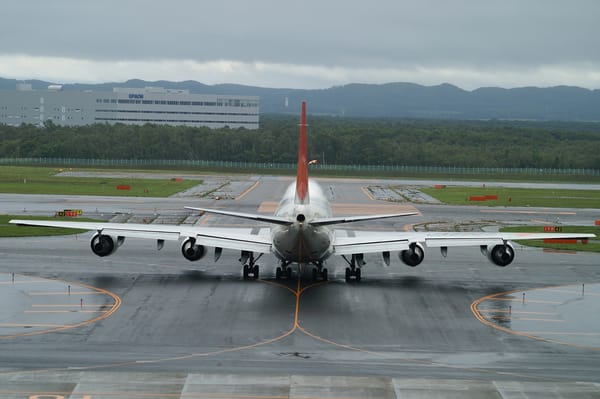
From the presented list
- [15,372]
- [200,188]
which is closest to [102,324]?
[15,372]

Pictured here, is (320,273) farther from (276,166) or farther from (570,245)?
(276,166)

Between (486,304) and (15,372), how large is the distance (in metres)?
25.0

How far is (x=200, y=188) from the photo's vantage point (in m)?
112

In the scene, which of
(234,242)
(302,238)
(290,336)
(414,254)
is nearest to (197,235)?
(234,242)

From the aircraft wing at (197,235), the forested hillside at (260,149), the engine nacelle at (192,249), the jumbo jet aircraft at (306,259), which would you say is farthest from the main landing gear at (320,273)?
the forested hillside at (260,149)

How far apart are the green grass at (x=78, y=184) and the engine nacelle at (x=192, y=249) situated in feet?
170

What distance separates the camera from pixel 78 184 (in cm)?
11200

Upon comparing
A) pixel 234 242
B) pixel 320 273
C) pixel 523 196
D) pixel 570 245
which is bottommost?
pixel 570 245

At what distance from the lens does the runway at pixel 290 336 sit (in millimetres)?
29344

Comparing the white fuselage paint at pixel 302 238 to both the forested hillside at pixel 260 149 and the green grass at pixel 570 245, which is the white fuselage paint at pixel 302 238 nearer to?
the green grass at pixel 570 245

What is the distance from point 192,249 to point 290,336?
1413 cm

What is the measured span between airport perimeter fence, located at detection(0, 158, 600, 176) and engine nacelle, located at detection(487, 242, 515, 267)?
10500 cm

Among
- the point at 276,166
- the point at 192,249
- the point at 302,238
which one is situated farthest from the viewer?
the point at 276,166

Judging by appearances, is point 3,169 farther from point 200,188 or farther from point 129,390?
point 129,390
